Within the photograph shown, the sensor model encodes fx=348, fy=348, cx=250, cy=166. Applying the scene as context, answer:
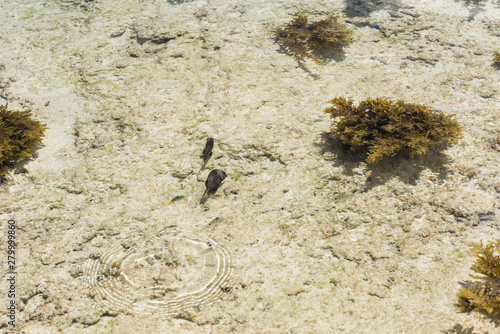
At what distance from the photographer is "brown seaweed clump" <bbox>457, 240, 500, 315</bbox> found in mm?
2600

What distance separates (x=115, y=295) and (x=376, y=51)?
222 inches

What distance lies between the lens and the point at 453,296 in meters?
2.90

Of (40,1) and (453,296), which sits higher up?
(40,1)

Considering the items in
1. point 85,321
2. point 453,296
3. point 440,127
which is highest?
point 440,127

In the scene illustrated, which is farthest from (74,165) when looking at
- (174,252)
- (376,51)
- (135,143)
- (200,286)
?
(376,51)

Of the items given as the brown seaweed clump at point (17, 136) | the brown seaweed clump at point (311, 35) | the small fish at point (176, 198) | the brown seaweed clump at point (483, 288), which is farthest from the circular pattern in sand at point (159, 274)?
the brown seaweed clump at point (311, 35)

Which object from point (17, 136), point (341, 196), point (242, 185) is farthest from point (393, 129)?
point (17, 136)

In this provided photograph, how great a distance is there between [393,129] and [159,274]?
3.07 meters

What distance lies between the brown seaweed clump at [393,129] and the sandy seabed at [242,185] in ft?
0.76

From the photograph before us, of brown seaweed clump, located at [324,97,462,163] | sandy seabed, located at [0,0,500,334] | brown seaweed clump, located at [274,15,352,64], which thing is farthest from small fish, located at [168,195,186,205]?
brown seaweed clump, located at [274,15,352,64]

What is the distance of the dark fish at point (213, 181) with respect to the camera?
410 cm

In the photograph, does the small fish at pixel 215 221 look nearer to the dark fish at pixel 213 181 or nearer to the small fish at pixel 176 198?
the dark fish at pixel 213 181

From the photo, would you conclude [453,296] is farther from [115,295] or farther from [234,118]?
[234,118]

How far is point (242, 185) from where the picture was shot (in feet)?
13.8
